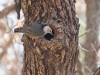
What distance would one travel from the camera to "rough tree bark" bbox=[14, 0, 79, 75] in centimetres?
108

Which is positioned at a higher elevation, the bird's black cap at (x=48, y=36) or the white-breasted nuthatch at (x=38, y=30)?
the white-breasted nuthatch at (x=38, y=30)

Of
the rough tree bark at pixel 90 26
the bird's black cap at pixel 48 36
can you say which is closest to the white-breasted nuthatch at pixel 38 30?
the bird's black cap at pixel 48 36

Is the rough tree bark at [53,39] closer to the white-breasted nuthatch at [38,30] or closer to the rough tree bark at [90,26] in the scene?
the white-breasted nuthatch at [38,30]

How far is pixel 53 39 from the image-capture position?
3.44ft

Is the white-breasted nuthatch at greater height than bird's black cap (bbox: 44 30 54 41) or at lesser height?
greater

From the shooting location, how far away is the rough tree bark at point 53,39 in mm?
1080

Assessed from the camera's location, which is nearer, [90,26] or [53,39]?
[53,39]

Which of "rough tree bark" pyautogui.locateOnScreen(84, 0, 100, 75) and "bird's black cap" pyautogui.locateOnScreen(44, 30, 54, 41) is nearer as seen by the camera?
"bird's black cap" pyautogui.locateOnScreen(44, 30, 54, 41)

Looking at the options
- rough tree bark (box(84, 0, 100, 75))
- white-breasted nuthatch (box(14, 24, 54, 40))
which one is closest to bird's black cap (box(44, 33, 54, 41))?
white-breasted nuthatch (box(14, 24, 54, 40))

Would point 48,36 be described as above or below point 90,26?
above

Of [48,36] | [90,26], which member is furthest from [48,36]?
[90,26]

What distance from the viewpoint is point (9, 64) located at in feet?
7.92

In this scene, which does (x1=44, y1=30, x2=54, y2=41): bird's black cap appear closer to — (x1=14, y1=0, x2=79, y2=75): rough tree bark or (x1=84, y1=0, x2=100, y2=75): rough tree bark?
(x1=14, y1=0, x2=79, y2=75): rough tree bark

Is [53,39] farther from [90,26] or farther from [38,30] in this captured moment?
[90,26]
